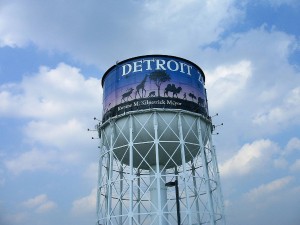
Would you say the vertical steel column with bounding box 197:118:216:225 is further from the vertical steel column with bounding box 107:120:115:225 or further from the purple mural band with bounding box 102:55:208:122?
the vertical steel column with bounding box 107:120:115:225

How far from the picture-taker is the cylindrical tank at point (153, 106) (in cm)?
2205

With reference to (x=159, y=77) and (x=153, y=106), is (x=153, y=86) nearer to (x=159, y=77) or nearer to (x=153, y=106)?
(x=159, y=77)

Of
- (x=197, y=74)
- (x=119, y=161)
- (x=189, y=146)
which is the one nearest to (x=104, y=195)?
(x=119, y=161)

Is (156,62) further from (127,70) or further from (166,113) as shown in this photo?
(166,113)

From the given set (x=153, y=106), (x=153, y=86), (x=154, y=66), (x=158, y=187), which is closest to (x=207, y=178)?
(x=158, y=187)

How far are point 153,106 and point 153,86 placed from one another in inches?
56.5

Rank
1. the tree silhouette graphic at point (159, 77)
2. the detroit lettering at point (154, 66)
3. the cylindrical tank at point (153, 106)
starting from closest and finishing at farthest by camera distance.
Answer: the cylindrical tank at point (153, 106) < the tree silhouette graphic at point (159, 77) < the detroit lettering at point (154, 66)

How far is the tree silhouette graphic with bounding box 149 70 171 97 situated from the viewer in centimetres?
2264

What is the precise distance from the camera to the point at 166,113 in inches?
873

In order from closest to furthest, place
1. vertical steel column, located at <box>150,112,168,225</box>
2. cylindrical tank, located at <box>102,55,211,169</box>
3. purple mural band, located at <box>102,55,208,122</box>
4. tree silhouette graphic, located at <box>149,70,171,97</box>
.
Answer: vertical steel column, located at <box>150,112,168,225</box>, cylindrical tank, located at <box>102,55,211,169</box>, purple mural band, located at <box>102,55,208,122</box>, tree silhouette graphic, located at <box>149,70,171,97</box>

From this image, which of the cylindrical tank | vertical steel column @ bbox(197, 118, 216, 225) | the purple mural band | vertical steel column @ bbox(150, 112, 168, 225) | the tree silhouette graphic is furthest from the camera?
the tree silhouette graphic

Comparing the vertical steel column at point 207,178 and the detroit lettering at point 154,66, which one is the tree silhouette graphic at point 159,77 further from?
the vertical steel column at point 207,178

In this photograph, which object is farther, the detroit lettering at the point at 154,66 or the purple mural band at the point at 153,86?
the detroit lettering at the point at 154,66

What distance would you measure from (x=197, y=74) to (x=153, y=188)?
8948 mm
